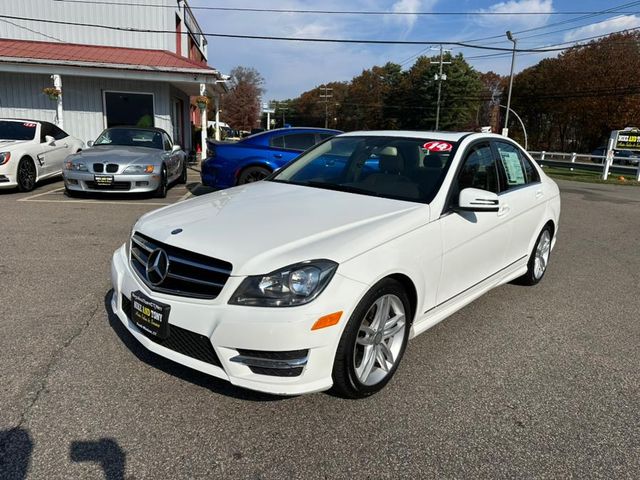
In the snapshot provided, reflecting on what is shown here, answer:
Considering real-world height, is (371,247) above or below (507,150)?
below

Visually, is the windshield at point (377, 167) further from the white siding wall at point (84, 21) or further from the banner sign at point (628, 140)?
the banner sign at point (628, 140)

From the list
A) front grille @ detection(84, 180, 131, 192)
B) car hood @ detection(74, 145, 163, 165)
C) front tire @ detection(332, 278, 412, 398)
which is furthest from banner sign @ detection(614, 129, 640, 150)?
front tire @ detection(332, 278, 412, 398)

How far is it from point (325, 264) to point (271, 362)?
556 millimetres

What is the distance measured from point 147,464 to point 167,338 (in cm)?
63

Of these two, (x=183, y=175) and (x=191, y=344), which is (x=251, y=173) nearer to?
(x=183, y=175)

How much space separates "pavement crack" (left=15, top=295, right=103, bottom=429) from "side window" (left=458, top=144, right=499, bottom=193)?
115 inches

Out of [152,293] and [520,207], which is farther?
[520,207]

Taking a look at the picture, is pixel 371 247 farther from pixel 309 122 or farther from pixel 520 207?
pixel 309 122

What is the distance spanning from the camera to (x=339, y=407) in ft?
8.96

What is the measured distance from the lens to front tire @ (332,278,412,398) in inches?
100

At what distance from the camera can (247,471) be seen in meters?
2.21

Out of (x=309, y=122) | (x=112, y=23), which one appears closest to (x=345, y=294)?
(x=112, y=23)

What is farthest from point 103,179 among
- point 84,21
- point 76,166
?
point 84,21

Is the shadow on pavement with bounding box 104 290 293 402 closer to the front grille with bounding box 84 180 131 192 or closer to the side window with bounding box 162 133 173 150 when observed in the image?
the front grille with bounding box 84 180 131 192
